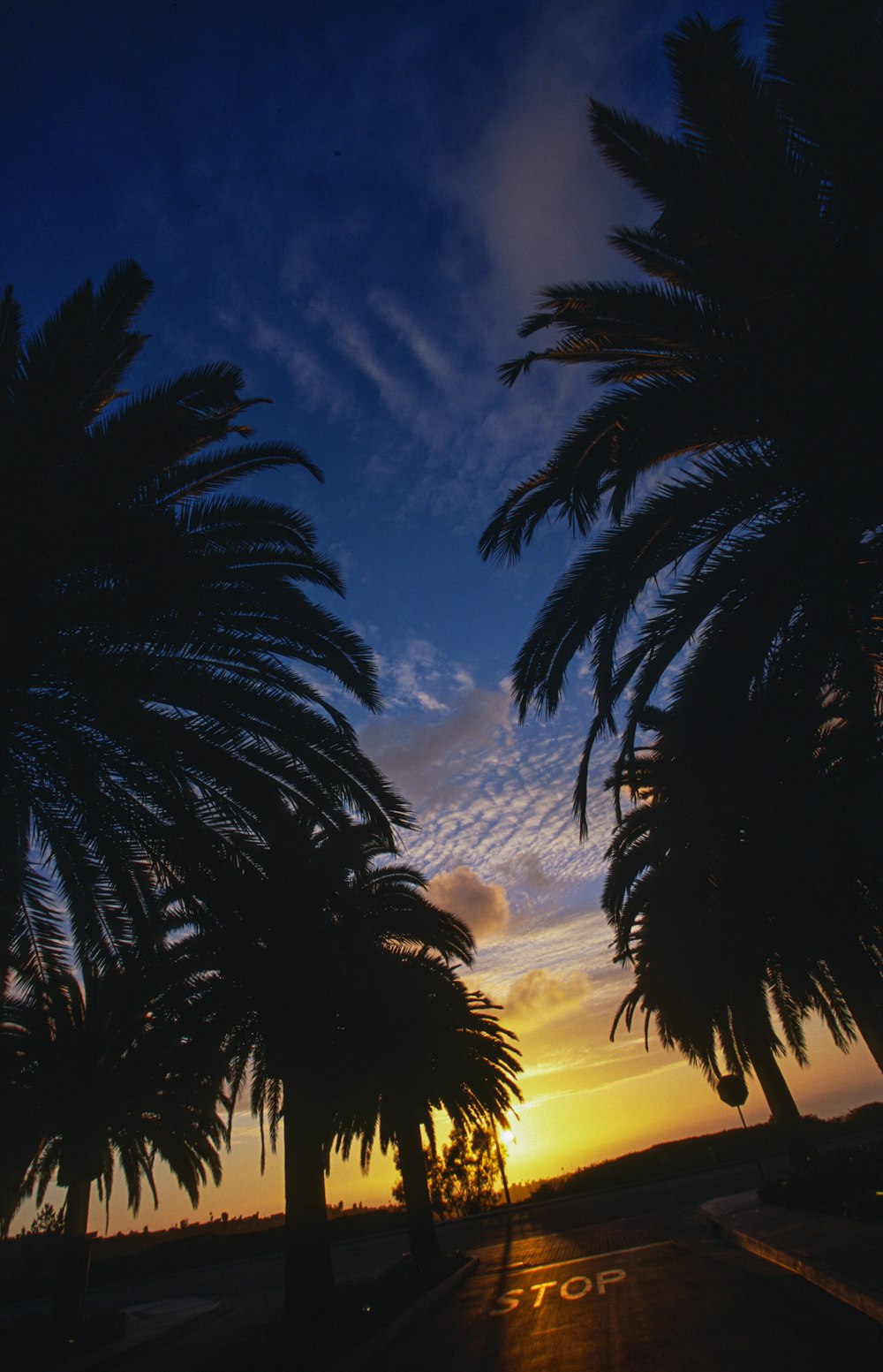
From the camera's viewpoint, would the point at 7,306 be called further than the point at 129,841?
No

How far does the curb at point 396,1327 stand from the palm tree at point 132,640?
203 inches

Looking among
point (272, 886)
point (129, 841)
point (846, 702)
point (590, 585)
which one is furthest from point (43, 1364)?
point (846, 702)

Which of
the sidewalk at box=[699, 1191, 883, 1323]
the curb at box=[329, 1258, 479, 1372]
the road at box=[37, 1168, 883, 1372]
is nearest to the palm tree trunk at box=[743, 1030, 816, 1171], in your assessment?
the road at box=[37, 1168, 883, 1372]

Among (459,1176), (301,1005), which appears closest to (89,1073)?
(301,1005)

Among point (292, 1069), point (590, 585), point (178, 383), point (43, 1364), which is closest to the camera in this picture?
point (178, 383)

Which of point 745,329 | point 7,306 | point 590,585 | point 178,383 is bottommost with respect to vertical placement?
point 590,585

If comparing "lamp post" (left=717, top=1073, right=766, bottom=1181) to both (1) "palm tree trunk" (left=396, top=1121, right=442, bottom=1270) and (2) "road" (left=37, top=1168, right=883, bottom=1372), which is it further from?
(1) "palm tree trunk" (left=396, top=1121, right=442, bottom=1270)

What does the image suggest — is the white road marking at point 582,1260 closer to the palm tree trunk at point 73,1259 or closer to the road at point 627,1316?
the road at point 627,1316

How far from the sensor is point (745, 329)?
7.01 meters

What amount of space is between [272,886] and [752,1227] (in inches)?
357

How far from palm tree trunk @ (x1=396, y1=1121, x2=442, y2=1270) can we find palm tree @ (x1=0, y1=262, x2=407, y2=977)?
435 inches

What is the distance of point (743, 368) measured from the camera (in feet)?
23.0

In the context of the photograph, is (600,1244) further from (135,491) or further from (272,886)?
(135,491)

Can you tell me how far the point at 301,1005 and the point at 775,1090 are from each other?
12.5m
